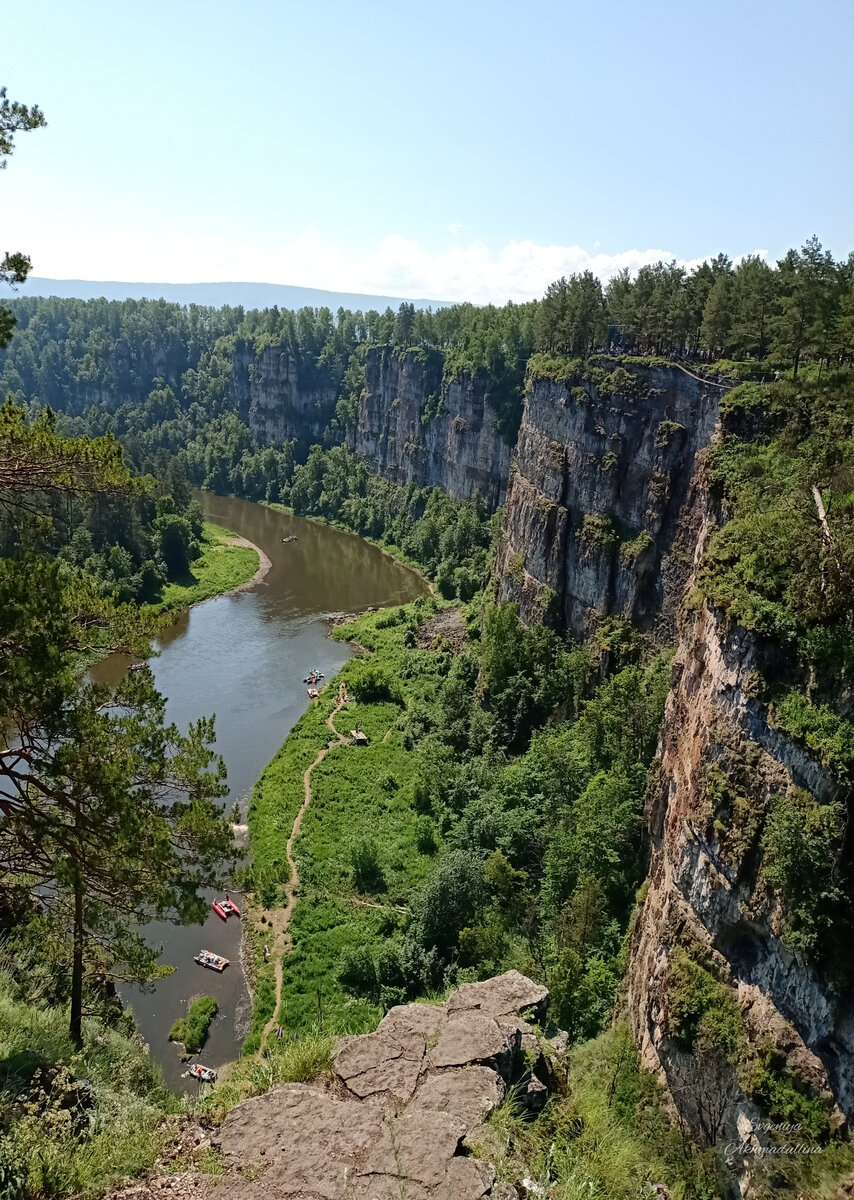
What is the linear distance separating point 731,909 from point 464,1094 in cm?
780

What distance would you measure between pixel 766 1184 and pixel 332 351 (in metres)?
117

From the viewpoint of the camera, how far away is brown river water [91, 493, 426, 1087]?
26.7m

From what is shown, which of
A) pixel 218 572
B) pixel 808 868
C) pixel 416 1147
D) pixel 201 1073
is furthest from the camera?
pixel 218 572

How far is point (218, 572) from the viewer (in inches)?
2859

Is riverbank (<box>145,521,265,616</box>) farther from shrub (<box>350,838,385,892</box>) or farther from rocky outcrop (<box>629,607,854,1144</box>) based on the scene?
rocky outcrop (<box>629,607,854,1144</box>)

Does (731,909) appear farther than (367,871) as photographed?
No

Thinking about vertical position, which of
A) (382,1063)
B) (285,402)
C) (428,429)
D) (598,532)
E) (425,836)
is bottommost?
(425,836)

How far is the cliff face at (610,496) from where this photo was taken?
116 ft

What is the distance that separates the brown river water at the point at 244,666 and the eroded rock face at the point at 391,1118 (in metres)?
7.83

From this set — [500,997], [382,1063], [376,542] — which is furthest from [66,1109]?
[376,542]

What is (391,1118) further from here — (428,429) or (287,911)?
(428,429)

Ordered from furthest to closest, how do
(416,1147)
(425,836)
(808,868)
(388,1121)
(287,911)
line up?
(425,836) → (287,911) → (808,868) → (388,1121) → (416,1147)

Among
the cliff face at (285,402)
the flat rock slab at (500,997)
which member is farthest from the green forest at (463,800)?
the cliff face at (285,402)

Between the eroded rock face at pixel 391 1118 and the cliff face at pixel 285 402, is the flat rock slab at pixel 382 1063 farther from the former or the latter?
the cliff face at pixel 285 402
